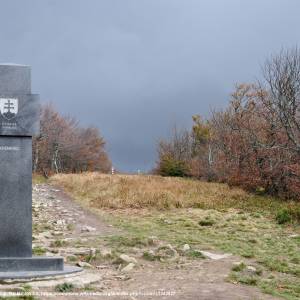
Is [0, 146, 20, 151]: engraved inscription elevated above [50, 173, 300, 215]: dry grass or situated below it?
above

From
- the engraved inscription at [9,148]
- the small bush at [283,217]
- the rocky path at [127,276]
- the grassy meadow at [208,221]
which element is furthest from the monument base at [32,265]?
the small bush at [283,217]

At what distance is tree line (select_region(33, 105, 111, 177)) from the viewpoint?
4712 centimetres

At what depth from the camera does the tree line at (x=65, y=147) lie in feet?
155

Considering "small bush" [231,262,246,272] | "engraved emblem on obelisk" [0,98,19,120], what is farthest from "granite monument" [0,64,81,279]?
"small bush" [231,262,246,272]

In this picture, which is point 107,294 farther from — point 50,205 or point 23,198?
point 50,205

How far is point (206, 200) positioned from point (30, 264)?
45.7 feet

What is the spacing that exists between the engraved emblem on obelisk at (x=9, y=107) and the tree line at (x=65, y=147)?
1379 inches

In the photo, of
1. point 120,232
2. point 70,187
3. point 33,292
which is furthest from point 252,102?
point 33,292

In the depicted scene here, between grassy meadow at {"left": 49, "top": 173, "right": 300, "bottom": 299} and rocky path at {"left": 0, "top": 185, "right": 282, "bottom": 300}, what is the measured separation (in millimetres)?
387

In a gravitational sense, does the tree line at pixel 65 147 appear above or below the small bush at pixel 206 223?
above

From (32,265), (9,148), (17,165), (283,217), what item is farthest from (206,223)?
(9,148)

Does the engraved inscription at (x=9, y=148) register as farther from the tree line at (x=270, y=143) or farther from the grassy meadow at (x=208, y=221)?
the tree line at (x=270, y=143)

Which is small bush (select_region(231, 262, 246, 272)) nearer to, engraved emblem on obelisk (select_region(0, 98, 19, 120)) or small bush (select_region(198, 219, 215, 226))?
engraved emblem on obelisk (select_region(0, 98, 19, 120))

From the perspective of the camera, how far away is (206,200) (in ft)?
69.1
